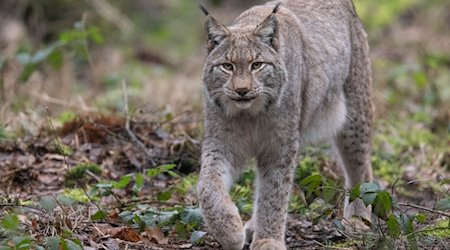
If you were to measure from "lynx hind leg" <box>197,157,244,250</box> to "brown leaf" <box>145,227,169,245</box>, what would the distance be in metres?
0.39

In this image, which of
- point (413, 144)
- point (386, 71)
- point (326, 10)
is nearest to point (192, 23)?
point (386, 71)

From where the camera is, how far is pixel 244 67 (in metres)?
5.59

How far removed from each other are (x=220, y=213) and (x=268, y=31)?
1.29m

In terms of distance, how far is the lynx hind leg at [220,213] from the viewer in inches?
211

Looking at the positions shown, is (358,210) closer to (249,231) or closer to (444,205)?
(249,231)

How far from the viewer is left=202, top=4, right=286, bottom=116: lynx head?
18.1ft

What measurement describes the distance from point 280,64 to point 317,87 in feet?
2.98

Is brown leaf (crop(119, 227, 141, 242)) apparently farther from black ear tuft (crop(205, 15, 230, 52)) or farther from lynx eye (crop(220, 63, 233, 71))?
black ear tuft (crop(205, 15, 230, 52))

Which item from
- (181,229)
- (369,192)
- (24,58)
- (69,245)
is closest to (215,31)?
(181,229)

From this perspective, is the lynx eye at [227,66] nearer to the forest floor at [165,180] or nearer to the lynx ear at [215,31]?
the lynx ear at [215,31]

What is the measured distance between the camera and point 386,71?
12.9 meters

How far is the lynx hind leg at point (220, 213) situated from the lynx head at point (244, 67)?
1.66ft

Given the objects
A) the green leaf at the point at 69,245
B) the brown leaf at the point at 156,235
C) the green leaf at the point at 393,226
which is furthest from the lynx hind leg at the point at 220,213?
the green leaf at the point at 69,245

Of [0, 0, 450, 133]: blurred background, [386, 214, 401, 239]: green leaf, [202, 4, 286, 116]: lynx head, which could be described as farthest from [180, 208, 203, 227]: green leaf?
[0, 0, 450, 133]: blurred background
